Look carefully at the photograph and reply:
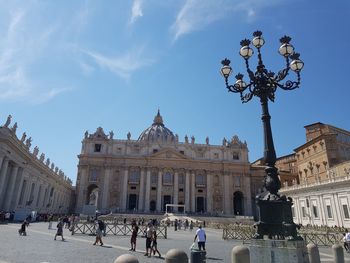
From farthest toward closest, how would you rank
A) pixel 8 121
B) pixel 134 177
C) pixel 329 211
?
pixel 134 177 < pixel 329 211 < pixel 8 121

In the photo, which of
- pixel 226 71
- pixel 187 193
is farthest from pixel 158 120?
pixel 226 71

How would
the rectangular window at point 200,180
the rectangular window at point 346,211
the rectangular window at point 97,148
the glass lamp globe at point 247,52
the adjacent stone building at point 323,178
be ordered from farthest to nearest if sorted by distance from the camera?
the rectangular window at point 97,148
the rectangular window at point 200,180
the adjacent stone building at point 323,178
the rectangular window at point 346,211
the glass lamp globe at point 247,52

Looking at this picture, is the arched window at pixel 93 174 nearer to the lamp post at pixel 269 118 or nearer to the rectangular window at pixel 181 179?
the rectangular window at pixel 181 179

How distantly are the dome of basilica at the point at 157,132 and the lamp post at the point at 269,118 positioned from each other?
211 ft

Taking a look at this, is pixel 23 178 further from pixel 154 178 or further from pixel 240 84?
pixel 240 84

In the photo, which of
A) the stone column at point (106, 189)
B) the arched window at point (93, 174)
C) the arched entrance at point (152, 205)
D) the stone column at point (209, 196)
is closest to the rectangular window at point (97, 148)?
the arched window at point (93, 174)

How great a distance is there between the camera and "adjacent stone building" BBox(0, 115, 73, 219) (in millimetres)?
27047

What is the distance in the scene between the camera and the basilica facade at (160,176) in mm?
56594

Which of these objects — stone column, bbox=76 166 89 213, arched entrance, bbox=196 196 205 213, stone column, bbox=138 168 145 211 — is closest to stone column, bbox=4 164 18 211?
stone column, bbox=76 166 89 213

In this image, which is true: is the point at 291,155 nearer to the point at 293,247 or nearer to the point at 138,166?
the point at 138,166

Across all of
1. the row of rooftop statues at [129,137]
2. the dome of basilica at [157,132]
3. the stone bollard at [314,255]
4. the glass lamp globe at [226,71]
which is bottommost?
the stone bollard at [314,255]

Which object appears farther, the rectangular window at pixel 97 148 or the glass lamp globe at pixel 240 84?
Result: the rectangular window at pixel 97 148

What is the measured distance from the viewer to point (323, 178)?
3900 centimetres

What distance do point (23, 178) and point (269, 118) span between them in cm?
3342
